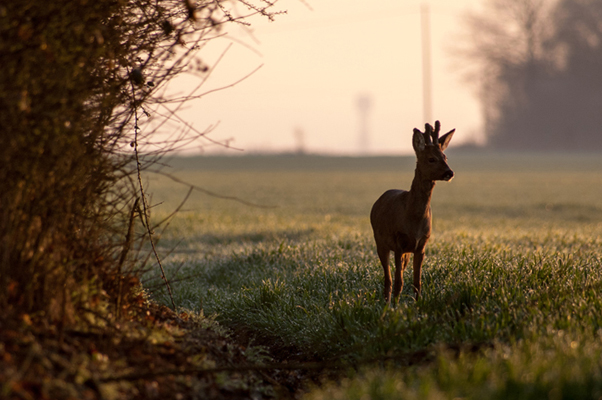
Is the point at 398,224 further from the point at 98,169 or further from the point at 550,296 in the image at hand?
the point at 98,169

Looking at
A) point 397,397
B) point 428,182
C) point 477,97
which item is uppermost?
point 477,97

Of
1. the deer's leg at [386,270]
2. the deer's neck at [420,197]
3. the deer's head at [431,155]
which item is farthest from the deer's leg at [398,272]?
the deer's head at [431,155]

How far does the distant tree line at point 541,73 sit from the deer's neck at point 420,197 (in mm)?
57740

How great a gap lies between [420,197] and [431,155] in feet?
1.34

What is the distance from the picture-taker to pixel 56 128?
12.1 feet

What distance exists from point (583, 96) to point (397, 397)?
73728mm

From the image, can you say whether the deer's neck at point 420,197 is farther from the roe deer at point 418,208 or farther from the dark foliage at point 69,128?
the dark foliage at point 69,128

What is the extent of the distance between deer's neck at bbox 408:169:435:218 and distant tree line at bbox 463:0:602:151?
57.7 m

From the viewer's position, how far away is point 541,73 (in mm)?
66812

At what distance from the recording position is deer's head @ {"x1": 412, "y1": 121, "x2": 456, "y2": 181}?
214 inches

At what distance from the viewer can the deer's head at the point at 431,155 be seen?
5.44 m

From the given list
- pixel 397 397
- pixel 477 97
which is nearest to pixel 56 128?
pixel 397 397

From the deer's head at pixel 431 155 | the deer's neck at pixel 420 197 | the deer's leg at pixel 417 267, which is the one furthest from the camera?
the deer's leg at pixel 417 267

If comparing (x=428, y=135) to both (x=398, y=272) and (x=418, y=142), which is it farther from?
(x=398, y=272)
